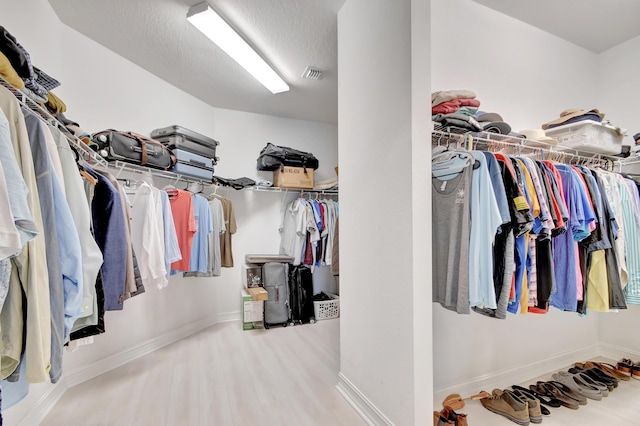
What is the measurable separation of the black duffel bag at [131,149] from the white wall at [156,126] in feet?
1.00

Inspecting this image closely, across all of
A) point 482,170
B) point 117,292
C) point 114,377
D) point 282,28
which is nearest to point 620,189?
point 482,170

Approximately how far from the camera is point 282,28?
208cm

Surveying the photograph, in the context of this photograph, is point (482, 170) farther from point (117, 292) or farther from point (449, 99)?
point (117, 292)

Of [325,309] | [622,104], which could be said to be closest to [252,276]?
[325,309]

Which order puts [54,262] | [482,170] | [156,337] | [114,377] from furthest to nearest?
[156,337] → [114,377] → [482,170] → [54,262]

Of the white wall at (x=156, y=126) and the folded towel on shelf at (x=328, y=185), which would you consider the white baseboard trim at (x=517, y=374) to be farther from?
the white wall at (x=156, y=126)

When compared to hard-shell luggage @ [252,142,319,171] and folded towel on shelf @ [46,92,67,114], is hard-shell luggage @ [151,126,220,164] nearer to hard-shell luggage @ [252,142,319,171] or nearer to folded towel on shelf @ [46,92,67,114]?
hard-shell luggage @ [252,142,319,171]

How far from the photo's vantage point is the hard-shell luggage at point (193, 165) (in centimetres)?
257

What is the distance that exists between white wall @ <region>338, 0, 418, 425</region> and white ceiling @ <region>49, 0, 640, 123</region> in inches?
15.6

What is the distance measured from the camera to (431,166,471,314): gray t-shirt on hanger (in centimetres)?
130

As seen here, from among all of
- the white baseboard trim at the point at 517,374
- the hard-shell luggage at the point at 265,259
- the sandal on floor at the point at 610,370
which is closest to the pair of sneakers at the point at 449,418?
the white baseboard trim at the point at 517,374

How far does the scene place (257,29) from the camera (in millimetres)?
2092

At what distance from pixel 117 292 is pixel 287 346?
66.8 inches

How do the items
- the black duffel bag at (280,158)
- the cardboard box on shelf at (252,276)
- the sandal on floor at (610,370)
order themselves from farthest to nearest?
the black duffel bag at (280,158)
the cardboard box on shelf at (252,276)
the sandal on floor at (610,370)
